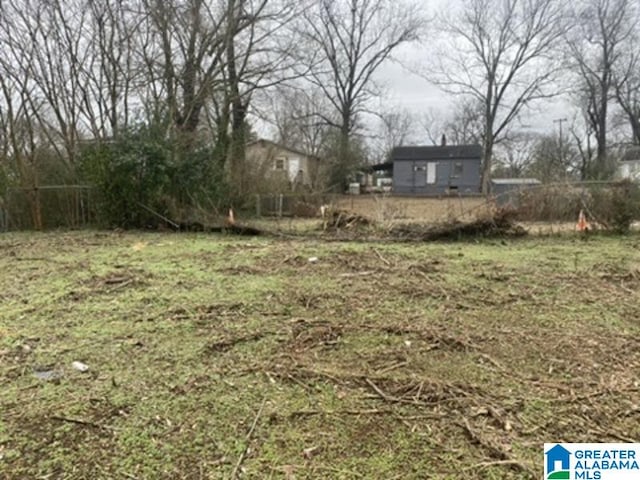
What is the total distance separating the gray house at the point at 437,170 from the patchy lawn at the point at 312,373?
25.9 metres

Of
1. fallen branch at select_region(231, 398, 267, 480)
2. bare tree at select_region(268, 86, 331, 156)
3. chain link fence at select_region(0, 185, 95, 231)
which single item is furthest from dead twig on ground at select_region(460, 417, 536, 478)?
bare tree at select_region(268, 86, 331, 156)

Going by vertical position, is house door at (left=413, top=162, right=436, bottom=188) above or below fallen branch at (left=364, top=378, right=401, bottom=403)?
above

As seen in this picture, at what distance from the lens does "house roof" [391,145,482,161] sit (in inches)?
1190

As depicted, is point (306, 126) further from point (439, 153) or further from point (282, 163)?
point (439, 153)

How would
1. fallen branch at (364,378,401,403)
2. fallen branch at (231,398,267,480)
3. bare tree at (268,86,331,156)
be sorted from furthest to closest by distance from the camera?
bare tree at (268,86,331,156) → fallen branch at (364,378,401,403) → fallen branch at (231,398,267,480)

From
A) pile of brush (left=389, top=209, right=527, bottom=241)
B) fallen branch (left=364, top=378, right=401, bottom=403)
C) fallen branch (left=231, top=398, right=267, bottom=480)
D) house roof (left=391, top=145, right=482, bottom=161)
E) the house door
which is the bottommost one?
fallen branch (left=231, top=398, right=267, bottom=480)

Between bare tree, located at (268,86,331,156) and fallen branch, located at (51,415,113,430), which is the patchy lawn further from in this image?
bare tree, located at (268,86,331,156)

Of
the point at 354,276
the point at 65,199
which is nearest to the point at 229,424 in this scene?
the point at 354,276

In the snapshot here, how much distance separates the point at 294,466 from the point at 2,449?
1.34 m

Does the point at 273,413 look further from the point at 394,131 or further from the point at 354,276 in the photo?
the point at 394,131

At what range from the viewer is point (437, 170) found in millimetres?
30562

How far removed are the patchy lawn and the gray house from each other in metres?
25.9

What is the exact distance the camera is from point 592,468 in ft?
6.09

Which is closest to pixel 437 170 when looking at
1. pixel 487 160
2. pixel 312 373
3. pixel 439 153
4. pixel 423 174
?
pixel 423 174
